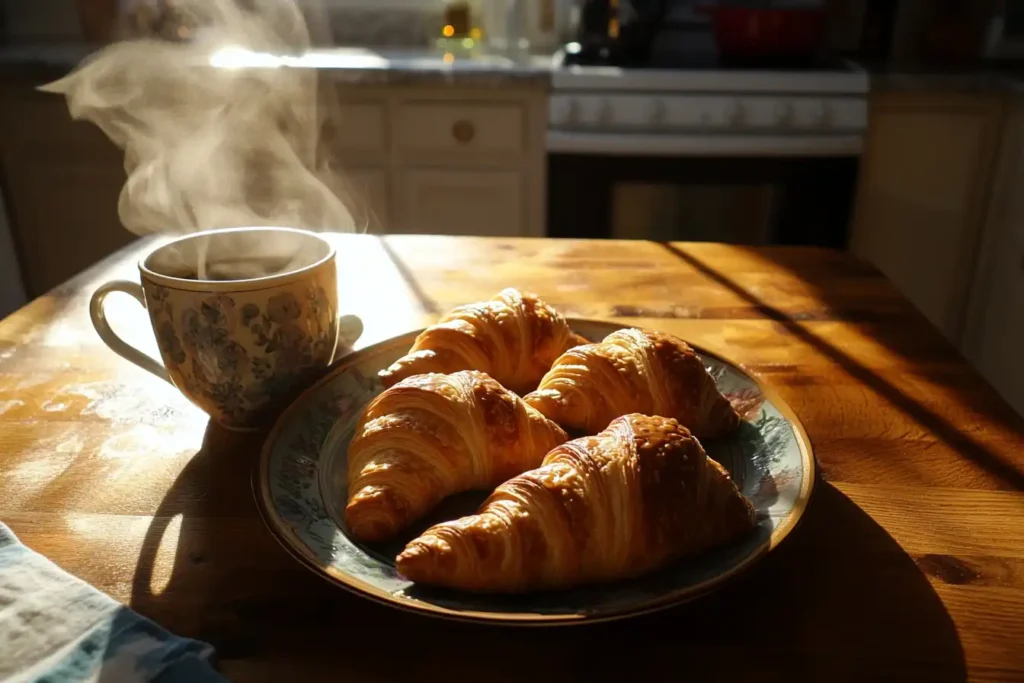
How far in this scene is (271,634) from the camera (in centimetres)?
47

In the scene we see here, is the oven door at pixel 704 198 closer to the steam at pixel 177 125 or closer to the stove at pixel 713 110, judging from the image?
the stove at pixel 713 110

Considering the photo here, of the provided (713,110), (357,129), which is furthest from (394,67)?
(713,110)

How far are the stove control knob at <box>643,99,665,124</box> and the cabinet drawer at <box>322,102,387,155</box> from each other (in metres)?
0.66

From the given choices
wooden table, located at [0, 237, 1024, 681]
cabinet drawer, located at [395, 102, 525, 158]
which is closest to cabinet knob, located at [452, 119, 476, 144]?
cabinet drawer, located at [395, 102, 525, 158]

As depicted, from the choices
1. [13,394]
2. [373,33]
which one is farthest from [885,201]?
[13,394]

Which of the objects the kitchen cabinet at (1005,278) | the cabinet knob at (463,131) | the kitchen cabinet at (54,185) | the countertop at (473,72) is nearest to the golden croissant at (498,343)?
the countertop at (473,72)

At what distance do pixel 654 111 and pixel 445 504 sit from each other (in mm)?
1510

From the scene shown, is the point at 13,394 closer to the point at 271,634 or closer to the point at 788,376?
the point at 271,634

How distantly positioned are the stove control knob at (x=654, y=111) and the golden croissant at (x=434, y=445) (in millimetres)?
1427

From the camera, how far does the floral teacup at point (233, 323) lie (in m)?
0.64

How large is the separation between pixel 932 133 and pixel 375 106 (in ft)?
4.48

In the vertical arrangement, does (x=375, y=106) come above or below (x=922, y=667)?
above

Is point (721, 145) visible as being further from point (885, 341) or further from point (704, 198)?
point (885, 341)

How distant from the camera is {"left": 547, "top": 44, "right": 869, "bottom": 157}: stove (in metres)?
1.85
